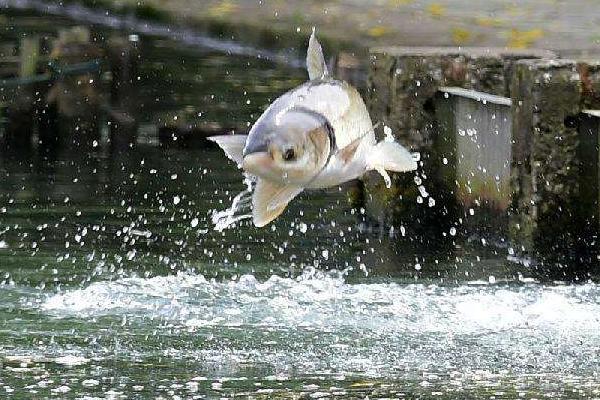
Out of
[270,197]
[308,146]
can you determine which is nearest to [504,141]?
[270,197]

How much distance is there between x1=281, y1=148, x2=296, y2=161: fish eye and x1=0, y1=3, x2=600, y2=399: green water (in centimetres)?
187

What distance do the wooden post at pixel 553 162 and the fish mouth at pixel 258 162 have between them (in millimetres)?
5458

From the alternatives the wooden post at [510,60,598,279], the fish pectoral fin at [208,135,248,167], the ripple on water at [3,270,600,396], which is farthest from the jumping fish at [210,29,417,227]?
the wooden post at [510,60,598,279]

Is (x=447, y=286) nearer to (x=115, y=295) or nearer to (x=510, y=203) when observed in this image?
(x=510, y=203)

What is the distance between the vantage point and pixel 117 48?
20.2 m

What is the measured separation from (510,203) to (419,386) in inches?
167

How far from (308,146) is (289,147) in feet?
0.46

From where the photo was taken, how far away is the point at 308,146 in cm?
704

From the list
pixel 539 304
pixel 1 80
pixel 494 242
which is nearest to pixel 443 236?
pixel 494 242

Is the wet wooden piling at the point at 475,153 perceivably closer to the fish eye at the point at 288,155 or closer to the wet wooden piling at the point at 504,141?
the wet wooden piling at the point at 504,141

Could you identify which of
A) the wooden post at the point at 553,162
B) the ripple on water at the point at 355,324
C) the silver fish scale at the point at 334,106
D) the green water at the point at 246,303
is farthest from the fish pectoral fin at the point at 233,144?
the wooden post at the point at 553,162

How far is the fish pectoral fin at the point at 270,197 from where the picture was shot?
24.2 ft

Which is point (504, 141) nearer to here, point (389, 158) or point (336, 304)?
point (336, 304)

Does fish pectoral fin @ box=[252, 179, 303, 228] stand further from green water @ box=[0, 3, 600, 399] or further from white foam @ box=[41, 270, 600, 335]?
white foam @ box=[41, 270, 600, 335]
